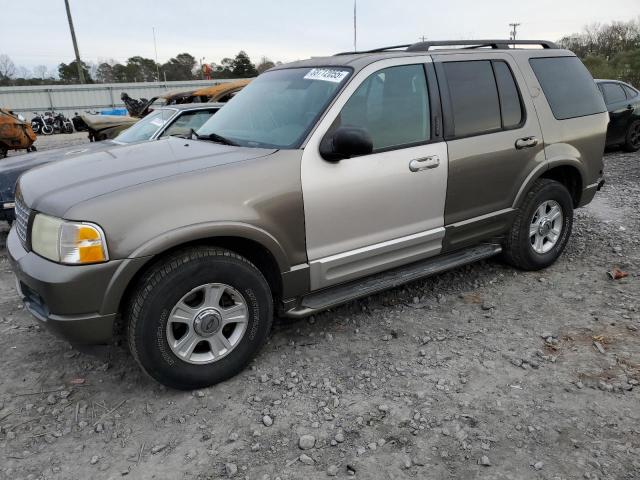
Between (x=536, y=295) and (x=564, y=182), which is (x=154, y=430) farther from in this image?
(x=564, y=182)

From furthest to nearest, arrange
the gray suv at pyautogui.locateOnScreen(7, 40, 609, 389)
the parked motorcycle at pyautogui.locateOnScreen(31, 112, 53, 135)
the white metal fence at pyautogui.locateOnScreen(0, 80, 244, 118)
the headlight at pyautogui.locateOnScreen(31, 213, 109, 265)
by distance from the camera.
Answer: the white metal fence at pyautogui.locateOnScreen(0, 80, 244, 118)
the parked motorcycle at pyautogui.locateOnScreen(31, 112, 53, 135)
the gray suv at pyautogui.locateOnScreen(7, 40, 609, 389)
the headlight at pyautogui.locateOnScreen(31, 213, 109, 265)

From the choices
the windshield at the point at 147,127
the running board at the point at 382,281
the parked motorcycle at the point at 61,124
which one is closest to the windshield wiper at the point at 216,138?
the running board at the point at 382,281

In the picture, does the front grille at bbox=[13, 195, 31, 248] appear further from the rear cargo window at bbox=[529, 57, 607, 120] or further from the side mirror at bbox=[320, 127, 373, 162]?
the rear cargo window at bbox=[529, 57, 607, 120]

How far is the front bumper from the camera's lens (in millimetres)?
2494

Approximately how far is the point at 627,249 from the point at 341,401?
3.78 metres

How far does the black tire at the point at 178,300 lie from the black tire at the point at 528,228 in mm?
2399

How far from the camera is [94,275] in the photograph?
2.50 metres

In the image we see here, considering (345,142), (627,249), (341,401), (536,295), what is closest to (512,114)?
(536,295)

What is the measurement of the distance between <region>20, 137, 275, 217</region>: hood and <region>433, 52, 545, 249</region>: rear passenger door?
4.87 feet

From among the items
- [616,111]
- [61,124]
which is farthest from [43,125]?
[616,111]

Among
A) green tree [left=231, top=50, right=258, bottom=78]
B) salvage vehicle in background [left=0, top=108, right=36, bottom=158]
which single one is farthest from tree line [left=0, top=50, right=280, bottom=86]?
salvage vehicle in background [left=0, top=108, right=36, bottom=158]

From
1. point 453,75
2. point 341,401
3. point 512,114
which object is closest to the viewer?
point 341,401

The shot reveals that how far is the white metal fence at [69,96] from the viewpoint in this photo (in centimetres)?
2760

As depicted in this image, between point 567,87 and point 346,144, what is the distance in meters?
2.64
